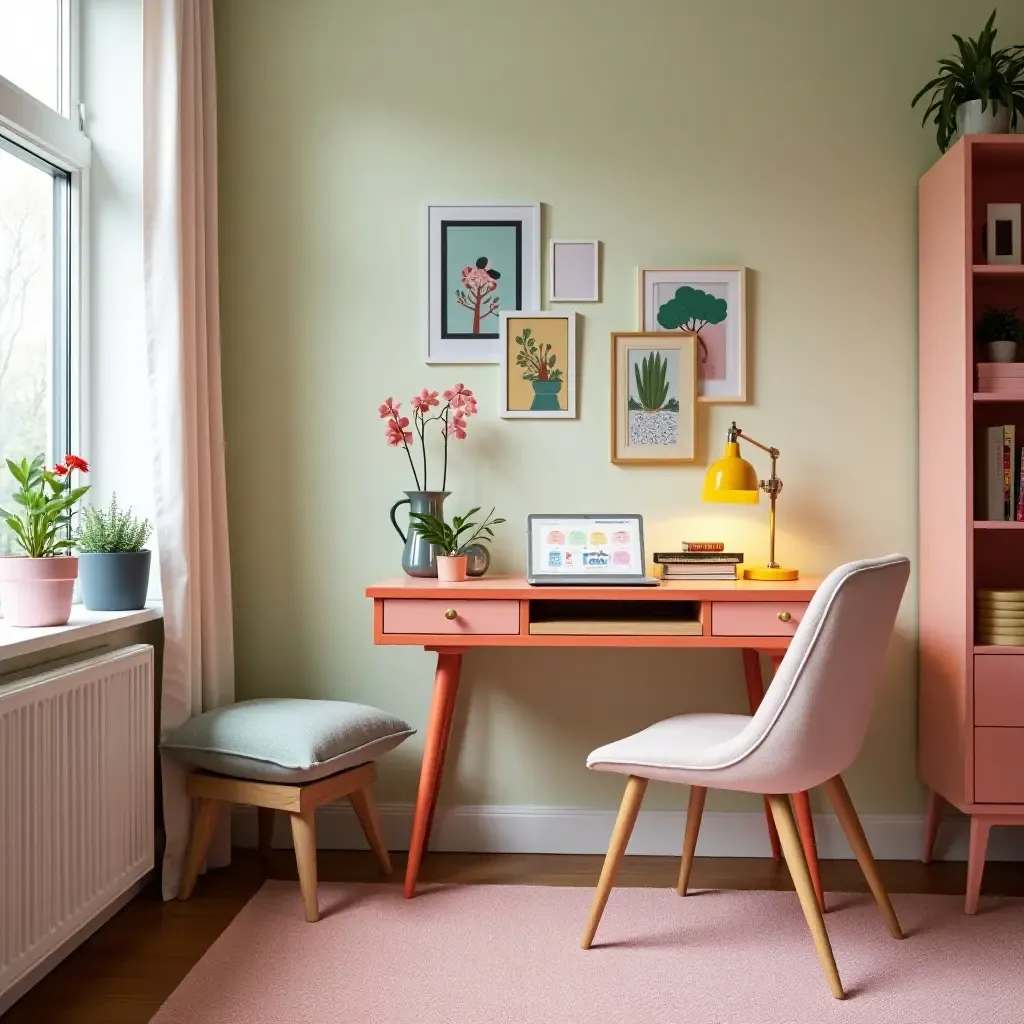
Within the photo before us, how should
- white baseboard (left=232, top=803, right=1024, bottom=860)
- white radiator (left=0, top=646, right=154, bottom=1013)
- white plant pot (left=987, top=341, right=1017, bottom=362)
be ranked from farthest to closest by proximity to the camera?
white baseboard (left=232, top=803, right=1024, bottom=860) < white plant pot (left=987, top=341, right=1017, bottom=362) < white radiator (left=0, top=646, right=154, bottom=1013)

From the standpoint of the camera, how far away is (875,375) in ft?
9.64

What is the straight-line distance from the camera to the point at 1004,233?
8.98 ft

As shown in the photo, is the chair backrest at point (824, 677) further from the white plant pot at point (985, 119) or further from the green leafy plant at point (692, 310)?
the white plant pot at point (985, 119)

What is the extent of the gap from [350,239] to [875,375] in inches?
62.4

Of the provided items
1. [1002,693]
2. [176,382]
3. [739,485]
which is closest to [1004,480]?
[1002,693]

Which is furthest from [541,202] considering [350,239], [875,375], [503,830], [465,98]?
[503,830]

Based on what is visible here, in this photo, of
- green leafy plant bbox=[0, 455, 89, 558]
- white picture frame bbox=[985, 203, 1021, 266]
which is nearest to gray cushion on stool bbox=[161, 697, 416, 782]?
green leafy plant bbox=[0, 455, 89, 558]

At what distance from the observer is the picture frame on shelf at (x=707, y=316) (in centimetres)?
294

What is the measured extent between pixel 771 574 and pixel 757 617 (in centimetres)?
24

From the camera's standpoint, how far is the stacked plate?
2562 millimetres

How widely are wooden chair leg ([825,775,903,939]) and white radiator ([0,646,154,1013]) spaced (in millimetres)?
1622

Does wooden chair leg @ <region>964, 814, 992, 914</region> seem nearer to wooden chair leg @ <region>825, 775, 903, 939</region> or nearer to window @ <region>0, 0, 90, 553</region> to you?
wooden chair leg @ <region>825, 775, 903, 939</region>

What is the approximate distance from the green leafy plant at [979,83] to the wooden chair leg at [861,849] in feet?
5.74

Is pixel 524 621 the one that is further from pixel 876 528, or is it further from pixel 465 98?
pixel 465 98
